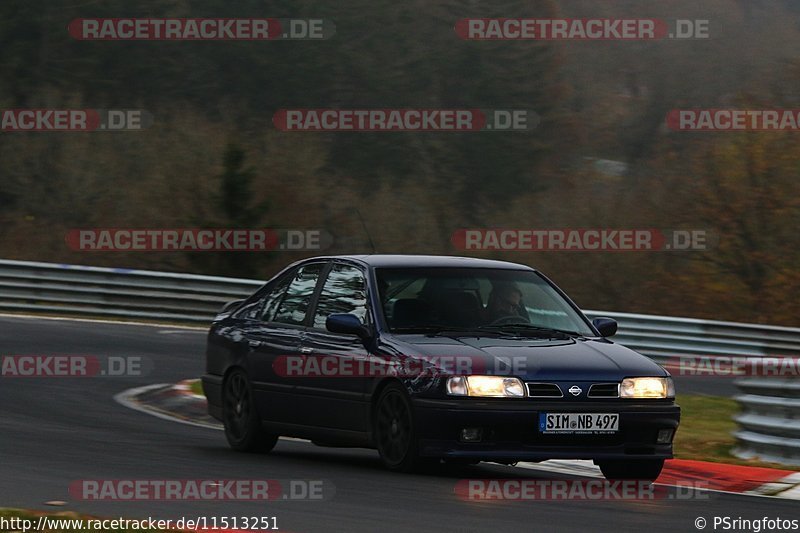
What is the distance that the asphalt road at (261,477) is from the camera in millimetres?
7668

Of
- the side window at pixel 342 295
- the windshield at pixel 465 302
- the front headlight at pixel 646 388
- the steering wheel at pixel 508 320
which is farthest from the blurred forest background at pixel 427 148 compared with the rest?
the front headlight at pixel 646 388

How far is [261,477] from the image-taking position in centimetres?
933

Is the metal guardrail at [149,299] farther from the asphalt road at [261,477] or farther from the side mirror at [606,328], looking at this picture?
the side mirror at [606,328]

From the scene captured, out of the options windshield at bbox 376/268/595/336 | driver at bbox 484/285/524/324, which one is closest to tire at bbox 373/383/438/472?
windshield at bbox 376/268/595/336

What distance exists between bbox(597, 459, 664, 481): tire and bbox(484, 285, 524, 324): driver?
1.16 meters

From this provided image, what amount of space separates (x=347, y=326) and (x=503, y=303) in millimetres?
1185

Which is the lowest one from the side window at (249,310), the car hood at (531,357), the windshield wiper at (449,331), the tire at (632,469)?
the tire at (632,469)

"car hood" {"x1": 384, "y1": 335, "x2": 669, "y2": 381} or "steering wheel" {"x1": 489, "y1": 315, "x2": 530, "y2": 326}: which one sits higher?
"steering wheel" {"x1": 489, "y1": 315, "x2": 530, "y2": 326}

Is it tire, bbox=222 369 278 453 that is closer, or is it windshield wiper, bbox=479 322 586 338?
windshield wiper, bbox=479 322 586 338

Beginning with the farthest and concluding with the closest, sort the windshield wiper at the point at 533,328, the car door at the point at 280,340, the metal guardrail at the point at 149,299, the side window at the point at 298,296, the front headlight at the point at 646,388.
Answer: the metal guardrail at the point at 149,299, the side window at the point at 298,296, the car door at the point at 280,340, the windshield wiper at the point at 533,328, the front headlight at the point at 646,388

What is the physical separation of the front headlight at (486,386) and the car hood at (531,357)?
5 cm

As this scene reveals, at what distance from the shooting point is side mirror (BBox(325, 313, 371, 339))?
32.5 ft

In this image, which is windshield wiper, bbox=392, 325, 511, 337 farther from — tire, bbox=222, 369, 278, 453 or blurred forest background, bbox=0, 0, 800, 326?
blurred forest background, bbox=0, 0, 800, 326

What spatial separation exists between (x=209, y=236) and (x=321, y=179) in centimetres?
1131
